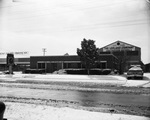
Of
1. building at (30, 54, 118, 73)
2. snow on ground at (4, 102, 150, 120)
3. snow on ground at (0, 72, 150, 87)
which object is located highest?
building at (30, 54, 118, 73)

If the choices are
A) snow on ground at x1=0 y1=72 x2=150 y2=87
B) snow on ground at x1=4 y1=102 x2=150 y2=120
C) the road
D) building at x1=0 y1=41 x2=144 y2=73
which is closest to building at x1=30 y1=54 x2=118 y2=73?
building at x1=0 y1=41 x2=144 y2=73

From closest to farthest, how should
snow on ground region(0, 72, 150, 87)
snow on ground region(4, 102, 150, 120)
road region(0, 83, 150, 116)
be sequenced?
snow on ground region(4, 102, 150, 120) → road region(0, 83, 150, 116) → snow on ground region(0, 72, 150, 87)

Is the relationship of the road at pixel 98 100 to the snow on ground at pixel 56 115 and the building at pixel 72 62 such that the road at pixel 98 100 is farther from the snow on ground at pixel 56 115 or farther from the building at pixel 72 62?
the building at pixel 72 62

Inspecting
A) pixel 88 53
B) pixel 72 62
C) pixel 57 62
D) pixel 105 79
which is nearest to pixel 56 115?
pixel 105 79

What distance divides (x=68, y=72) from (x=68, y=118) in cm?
3212

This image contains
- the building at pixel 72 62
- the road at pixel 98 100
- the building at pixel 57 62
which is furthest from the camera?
the building at pixel 57 62

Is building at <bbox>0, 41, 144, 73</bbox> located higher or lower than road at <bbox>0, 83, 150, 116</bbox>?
higher

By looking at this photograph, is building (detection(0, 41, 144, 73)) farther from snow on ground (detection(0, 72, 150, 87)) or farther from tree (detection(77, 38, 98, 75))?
snow on ground (detection(0, 72, 150, 87))

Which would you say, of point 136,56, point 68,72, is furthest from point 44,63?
point 136,56

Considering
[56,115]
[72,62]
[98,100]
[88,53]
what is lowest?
[98,100]

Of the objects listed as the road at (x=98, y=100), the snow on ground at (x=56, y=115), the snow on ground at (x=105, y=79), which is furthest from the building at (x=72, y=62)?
the snow on ground at (x=56, y=115)

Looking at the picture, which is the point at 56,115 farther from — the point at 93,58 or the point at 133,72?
the point at 93,58

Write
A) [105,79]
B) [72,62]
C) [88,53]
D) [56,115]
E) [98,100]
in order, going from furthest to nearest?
[72,62] < [88,53] < [105,79] < [98,100] < [56,115]

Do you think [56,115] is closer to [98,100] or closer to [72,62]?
[98,100]
